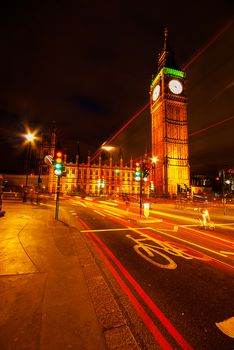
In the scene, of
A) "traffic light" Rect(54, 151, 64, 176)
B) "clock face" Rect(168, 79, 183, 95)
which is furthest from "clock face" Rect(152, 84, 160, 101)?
"traffic light" Rect(54, 151, 64, 176)

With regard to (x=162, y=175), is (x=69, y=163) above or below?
above

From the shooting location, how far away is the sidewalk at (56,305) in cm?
256

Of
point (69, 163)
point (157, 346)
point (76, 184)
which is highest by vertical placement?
point (69, 163)

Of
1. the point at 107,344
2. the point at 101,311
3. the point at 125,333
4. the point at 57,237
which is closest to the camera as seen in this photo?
the point at 107,344

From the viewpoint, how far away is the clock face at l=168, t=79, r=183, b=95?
74250 mm

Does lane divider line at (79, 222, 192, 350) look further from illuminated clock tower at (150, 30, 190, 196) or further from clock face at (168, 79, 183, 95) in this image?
clock face at (168, 79, 183, 95)

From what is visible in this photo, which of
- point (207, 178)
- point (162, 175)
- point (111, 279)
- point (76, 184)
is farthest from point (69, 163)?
point (111, 279)

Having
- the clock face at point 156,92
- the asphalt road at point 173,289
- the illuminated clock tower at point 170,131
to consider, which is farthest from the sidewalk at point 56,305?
the clock face at point 156,92

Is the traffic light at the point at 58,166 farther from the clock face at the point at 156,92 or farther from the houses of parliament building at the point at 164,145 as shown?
the clock face at the point at 156,92

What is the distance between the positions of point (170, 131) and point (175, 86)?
58.0ft

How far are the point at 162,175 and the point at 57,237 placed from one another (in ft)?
214

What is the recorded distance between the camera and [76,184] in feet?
274

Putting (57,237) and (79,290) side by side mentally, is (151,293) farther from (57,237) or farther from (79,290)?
(57,237)

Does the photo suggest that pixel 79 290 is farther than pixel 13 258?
No
